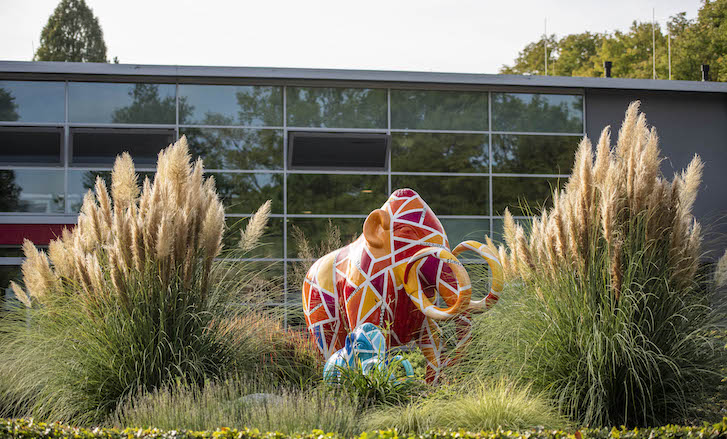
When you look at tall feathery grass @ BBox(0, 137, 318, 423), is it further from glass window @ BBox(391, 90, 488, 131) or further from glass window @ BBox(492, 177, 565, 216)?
glass window @ BBox(492, 177, 565, 216)

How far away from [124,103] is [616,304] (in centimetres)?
1308

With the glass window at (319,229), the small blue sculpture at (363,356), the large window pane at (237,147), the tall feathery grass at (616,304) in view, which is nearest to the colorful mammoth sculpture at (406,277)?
the small blue sculpture at (363,356)

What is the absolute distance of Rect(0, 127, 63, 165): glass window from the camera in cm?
1552

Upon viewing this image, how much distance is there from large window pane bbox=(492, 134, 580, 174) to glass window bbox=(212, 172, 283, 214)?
15.9 feet

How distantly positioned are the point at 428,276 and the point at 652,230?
1.78 m

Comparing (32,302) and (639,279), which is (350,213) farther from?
(639,279)

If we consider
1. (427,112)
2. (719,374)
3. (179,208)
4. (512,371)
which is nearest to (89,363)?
(179,208)

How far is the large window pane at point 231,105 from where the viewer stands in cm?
1591

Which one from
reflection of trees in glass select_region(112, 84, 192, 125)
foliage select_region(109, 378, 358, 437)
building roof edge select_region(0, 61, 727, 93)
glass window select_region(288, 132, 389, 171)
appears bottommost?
foliage select_region(109, 378, 358, 437)

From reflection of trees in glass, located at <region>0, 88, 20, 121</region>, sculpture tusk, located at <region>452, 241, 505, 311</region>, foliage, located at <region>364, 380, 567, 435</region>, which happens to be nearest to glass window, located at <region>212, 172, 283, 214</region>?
reflection of trees in glass, located at <region>0, 88, 20, 121</region>

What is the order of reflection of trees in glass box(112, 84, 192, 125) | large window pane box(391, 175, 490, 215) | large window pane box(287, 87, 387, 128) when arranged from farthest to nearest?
large window pane box(391, 175, 490, 215) < large window pane box(287, 87, 387, 128) < reflection of trees in glass box(112, 84, 192, 125)

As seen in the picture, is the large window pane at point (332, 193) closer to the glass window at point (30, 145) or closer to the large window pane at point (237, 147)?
the large window pane at point (237, 147)

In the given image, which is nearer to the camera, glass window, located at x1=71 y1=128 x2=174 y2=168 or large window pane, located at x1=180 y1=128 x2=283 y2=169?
glass window, located at x1=71 y1=128 x2=174 y2=168

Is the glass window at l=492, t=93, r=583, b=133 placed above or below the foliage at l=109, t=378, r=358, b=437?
above
